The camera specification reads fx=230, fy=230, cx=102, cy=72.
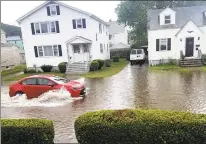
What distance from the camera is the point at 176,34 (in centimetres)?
2562

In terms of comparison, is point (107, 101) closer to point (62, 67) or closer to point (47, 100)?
point (47, 100)

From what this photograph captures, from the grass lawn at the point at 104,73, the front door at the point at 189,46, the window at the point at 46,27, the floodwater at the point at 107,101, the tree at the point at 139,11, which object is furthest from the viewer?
the tree at the point at 139,11

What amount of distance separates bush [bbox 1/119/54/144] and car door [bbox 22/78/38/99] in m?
7.70

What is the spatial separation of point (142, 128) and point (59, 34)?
22.6 metres

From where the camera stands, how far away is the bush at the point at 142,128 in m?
5.88

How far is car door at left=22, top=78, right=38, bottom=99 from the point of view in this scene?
14137mm

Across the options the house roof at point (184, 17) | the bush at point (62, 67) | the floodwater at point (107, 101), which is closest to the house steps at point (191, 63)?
the house roof at point (184, 17)

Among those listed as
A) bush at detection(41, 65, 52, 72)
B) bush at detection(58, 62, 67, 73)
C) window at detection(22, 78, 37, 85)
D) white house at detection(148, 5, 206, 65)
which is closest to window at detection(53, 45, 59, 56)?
bush at detection(41, 65, 52, 72)

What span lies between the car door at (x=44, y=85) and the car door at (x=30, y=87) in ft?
0.88

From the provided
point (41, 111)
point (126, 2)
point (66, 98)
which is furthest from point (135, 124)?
point (126, 2)

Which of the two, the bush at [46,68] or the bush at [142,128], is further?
the bush at [46,68]

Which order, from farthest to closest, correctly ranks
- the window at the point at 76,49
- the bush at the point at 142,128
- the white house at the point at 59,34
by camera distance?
the window at the point at 76,49
the white house at the point at 59,34
the bush at the point at 142,128

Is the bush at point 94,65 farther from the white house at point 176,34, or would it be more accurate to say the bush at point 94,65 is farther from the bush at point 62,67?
the white house at point 176,34

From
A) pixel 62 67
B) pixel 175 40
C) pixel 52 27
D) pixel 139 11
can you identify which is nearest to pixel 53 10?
pixel 52 27
